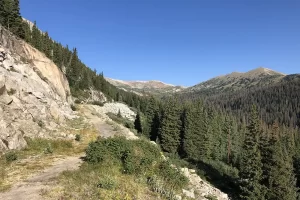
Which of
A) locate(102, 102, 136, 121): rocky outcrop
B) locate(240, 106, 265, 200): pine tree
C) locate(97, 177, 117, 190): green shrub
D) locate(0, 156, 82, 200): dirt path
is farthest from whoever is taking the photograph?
locate(102, 102, 136, 121): rocky outcrop

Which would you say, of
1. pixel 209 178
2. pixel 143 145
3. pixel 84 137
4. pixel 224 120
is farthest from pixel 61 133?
pixel 224 120

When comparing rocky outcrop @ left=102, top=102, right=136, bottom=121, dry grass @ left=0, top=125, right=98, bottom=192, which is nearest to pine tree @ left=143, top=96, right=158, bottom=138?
rocky outcrop @ left=102, top=102, right=136, bottom=121

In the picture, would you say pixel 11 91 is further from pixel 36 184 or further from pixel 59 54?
pixel 59 54

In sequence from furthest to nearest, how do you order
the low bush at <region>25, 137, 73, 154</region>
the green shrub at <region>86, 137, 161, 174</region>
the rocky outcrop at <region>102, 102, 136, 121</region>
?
the rocky outcrop at <region>102, 102, 136, 121</region>, the low bush at <region>25, 137, 73, 154</region>, the green shrub at <region>86, 137, 161, 174</region>

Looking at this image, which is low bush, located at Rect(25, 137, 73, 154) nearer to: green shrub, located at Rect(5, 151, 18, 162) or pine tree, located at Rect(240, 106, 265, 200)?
green shrub, located at Rect(5, 151, 18, 162)

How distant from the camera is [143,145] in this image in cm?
2297

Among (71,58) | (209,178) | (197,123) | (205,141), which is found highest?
(71,58)

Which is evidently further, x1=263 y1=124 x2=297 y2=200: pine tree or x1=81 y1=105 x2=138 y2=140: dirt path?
x1=81 y1=105 x2=138 y2=140: dirt path

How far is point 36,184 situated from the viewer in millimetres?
16672

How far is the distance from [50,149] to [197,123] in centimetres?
4856

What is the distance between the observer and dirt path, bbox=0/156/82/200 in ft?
48.2

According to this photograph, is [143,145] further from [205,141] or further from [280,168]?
[205,141]

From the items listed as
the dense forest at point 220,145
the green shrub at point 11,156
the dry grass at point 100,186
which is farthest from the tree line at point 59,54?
the dry grass at point 100,186

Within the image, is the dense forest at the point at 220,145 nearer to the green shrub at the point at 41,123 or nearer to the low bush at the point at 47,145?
the low bush at the point at 47,145
